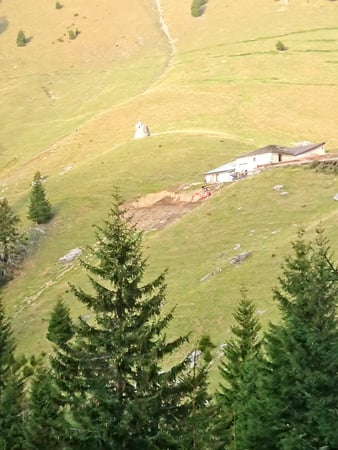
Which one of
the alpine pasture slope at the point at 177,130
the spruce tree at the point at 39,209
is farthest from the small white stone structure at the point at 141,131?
the spruce tree at the point at 39,209

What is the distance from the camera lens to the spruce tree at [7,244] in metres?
62.9

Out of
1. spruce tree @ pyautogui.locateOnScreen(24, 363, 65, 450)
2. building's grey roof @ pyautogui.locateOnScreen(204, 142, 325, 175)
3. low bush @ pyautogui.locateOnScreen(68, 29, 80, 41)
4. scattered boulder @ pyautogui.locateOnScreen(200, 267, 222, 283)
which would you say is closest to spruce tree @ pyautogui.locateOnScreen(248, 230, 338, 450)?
spruce tree @ pyautogui.locateOnScreen(24, 363, 65, 450)

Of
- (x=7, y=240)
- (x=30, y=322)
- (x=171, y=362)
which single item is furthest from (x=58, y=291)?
(x=171, y=362)

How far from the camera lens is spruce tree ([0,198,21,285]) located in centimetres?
6288

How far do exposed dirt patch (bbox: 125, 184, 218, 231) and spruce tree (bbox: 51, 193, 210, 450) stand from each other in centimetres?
4515

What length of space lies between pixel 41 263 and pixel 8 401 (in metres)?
36.7

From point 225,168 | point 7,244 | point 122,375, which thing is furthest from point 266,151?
point 122,375

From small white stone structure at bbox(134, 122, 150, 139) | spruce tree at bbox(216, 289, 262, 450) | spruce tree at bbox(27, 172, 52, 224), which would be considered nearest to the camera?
spruce tree at bbox(216, 289, 262, 450)

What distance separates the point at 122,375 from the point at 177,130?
82755 mm

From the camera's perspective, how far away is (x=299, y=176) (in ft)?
214

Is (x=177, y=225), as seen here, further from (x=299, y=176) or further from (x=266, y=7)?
(x=266, y=7)

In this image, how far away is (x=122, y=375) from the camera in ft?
60.0

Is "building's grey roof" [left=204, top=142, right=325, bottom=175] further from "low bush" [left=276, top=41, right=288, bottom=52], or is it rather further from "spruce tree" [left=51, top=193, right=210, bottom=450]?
"low bush" [left=276, top=41, right=288, bottom=52]

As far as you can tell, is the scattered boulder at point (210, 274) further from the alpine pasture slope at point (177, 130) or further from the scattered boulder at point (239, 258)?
the scattered boulder at point (239, 258)
